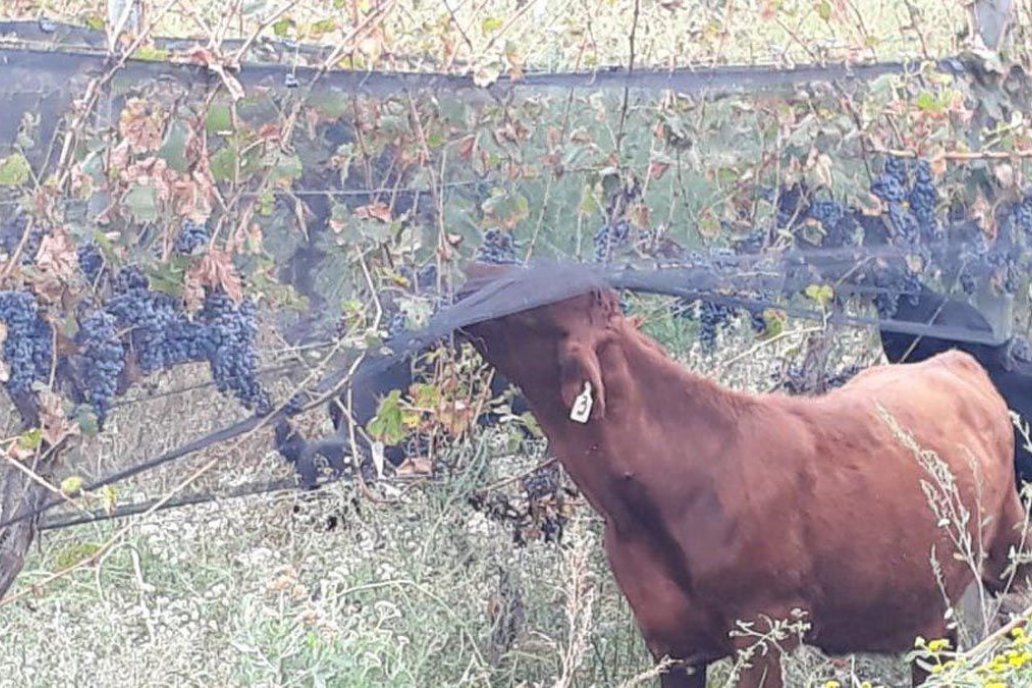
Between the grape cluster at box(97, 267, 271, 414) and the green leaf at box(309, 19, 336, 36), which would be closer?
the grape cluster at box(97, 267, 271, 414)

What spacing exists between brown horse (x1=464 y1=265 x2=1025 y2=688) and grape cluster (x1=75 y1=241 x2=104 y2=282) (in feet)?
2.60

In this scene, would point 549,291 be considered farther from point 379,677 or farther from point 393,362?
point 379,677

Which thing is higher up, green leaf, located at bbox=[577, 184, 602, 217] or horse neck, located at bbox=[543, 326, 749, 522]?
green leaf, located at bbox=[577, 184, 602, 217]

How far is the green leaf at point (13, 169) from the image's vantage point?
370 cm

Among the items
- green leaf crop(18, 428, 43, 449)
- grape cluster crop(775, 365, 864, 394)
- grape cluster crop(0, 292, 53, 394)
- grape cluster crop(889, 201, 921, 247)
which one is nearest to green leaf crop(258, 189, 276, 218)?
grape cluster crop(0, 292, 53, 394)

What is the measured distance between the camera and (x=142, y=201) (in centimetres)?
381

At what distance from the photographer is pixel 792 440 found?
4.80m

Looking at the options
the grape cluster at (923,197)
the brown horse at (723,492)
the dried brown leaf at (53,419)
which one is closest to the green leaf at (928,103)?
the grape cluster at (923,197)

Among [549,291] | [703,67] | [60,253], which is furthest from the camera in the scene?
[703,67]

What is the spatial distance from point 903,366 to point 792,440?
898mm

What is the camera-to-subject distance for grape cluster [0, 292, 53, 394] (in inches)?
149

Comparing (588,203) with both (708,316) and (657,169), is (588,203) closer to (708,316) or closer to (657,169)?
(657,169)

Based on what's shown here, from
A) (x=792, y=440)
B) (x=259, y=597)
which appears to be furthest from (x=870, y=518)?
(x=259, y=597)

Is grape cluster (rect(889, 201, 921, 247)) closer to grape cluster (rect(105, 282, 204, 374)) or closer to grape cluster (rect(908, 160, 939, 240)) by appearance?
grape cluster (rect(908, 160, 939, 240))
